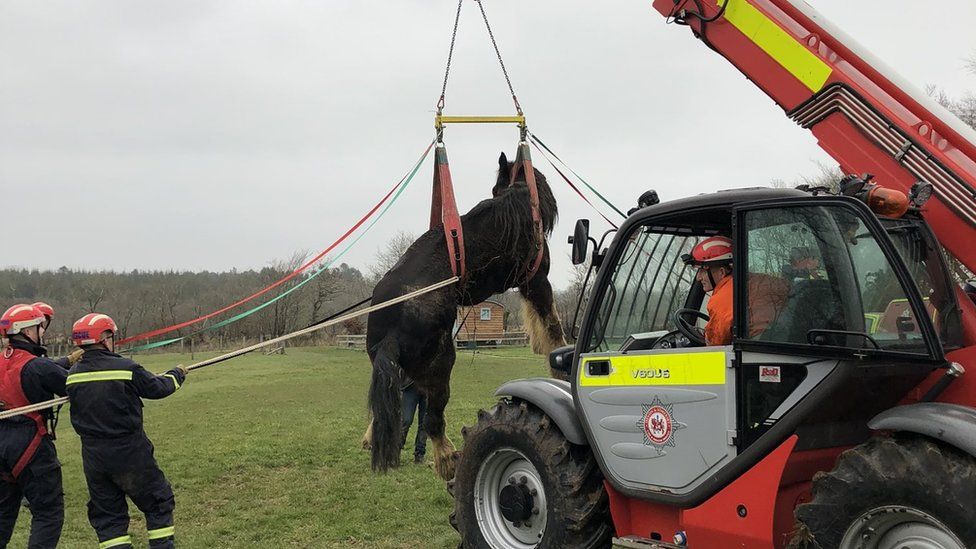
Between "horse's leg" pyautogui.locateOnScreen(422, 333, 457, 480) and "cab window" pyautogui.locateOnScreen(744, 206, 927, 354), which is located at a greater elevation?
"cab window" pyautogui.locateOnScreen(744, 206, 927, 354)

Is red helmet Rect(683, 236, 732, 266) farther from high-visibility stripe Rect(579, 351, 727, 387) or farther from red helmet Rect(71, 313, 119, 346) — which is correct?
red helmet Rect(71, 313, 119, 346)

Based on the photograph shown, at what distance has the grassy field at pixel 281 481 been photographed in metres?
6.09

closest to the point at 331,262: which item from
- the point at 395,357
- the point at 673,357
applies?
the point at 395,357

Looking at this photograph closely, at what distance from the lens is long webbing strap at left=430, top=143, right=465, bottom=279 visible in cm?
662

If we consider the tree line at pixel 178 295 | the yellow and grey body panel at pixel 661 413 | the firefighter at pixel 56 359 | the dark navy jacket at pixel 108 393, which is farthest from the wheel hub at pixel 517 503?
the tree line at pixel 178 295

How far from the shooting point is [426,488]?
7.45m

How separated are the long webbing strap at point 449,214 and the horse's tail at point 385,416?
3.85 ft

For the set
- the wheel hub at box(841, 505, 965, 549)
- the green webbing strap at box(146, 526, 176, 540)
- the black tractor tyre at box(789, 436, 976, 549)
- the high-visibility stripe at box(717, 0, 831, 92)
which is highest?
the high-visibility stripe at box(717, 0, 831, 92)

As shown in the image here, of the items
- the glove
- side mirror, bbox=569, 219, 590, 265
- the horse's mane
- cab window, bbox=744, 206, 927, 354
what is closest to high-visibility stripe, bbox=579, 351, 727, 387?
cab window, bbox=744, 206, 927, 354

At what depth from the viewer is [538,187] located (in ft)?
23.5

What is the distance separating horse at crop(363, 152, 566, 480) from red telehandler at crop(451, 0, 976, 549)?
1.85 m

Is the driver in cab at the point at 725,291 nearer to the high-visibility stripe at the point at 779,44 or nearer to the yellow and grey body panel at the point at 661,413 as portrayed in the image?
the yellow and grey body panel at the point at 661,413

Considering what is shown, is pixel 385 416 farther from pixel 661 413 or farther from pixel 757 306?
pixel 757 306

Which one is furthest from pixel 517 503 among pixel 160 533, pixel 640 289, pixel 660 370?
Answer: pixel 160 533
